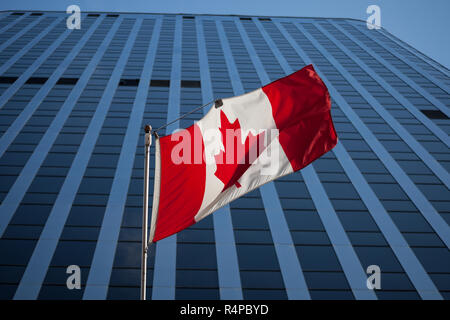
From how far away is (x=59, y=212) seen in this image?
Result: 18625 millimetres

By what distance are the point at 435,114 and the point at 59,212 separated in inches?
1038

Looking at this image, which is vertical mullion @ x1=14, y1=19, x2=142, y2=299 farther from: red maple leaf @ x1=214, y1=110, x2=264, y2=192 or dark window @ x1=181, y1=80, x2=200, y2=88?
red maple leaf @ x1=214, y1=110, x2=264, y2=192

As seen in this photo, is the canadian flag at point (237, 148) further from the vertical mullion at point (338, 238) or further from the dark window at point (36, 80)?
the dark window at point (36, 80)

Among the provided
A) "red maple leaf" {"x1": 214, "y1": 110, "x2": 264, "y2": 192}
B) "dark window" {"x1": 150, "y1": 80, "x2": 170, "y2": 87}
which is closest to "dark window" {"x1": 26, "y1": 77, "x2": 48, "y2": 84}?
"dark window" {"x1": 150, "y1": 80, "x2": 170, "y2": 87}

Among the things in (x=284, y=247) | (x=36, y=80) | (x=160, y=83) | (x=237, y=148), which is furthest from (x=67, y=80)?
(x=237, y=148)

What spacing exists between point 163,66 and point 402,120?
69.1ft

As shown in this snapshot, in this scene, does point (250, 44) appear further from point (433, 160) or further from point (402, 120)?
point (433, 160)

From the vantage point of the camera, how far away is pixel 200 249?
55.4 ft

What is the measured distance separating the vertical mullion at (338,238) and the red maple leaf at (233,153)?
914cm

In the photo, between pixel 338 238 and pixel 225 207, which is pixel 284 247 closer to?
pixel 338 238

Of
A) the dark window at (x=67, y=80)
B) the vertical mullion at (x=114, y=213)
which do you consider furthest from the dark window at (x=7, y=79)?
the vertical mullion at (x=114, y=213)

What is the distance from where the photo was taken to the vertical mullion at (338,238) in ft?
50.3

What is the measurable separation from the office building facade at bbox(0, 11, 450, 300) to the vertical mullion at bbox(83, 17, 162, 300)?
0.22ft

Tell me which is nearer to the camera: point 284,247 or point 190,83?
point 284,247
